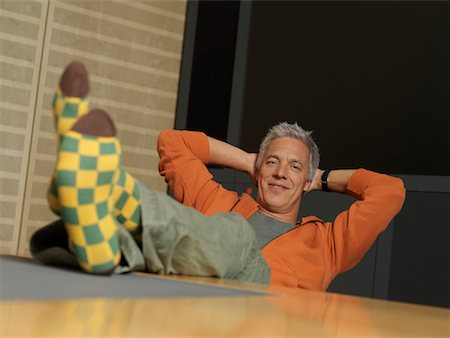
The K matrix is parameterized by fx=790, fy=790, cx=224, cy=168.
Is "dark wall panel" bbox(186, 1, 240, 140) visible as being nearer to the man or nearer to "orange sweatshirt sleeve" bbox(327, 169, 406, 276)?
the man

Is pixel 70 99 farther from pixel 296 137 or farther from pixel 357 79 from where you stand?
pixel 357 79

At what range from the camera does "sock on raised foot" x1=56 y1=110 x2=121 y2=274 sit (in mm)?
1245

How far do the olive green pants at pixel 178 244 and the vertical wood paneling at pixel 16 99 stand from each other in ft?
7.07

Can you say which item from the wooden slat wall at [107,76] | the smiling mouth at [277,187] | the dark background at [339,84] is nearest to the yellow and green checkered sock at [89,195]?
the smiling mouth at [277,187]

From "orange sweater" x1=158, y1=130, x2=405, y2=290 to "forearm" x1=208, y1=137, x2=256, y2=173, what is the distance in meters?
0.03

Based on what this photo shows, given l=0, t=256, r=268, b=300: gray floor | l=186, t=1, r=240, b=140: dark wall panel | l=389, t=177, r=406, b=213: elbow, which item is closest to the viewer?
l=0, t=256, r=268, b=300: gray floor

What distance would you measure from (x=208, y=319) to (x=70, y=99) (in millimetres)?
559

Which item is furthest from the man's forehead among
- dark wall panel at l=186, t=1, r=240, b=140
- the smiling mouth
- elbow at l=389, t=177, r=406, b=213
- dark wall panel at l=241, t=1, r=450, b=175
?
dark wall panel at l=186, t=1, r=240, b=140

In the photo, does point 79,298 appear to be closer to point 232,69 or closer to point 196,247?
point 196,247

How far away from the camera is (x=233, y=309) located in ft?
3.45

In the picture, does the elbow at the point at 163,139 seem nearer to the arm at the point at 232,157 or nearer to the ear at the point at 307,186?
the arm at the point at 232,157

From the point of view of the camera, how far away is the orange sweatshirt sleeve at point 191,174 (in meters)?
2.64

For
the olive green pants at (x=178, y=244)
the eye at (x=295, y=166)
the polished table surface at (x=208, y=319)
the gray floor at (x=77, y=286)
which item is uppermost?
the eye at (x=295, y=166)

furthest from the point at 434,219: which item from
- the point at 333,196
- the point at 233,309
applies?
the point at 233,309
